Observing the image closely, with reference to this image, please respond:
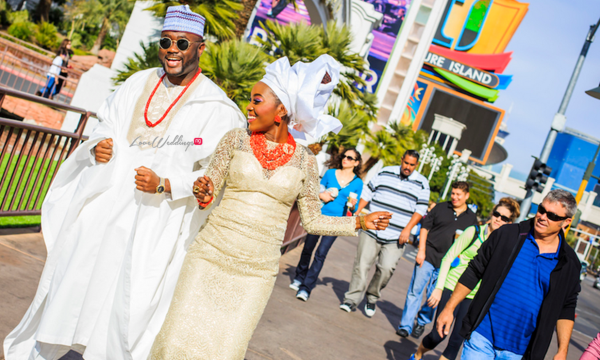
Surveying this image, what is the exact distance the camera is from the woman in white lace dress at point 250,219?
2689mm

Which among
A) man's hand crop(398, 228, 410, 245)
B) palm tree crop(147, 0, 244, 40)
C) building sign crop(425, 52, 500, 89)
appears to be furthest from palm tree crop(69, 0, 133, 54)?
man's hand crop(398, 228, 410, 245)

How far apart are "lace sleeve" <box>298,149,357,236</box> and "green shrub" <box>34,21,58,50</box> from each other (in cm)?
3307

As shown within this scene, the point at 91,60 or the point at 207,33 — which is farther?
the point at 91,60

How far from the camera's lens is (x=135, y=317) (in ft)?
9.45

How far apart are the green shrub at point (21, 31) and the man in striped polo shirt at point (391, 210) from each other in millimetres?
30617

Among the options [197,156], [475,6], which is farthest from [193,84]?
[475,6]

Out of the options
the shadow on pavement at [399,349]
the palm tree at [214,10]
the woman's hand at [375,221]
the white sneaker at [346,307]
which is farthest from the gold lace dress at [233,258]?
the palm tree at [214,10]

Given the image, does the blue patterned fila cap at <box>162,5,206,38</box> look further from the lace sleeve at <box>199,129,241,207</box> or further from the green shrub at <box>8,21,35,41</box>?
the green shrub at <box>8,21,35,41</box>

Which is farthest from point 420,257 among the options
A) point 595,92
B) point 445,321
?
point 595,92

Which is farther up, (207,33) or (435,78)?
(435,78)

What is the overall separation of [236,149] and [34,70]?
1651 cm

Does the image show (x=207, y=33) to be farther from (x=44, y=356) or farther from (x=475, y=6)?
(x=475, y=6)

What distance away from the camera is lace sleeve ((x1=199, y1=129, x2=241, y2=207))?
9.42 ft

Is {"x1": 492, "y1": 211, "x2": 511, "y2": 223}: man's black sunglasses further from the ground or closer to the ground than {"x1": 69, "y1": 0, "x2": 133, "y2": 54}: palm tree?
closer to the ground
